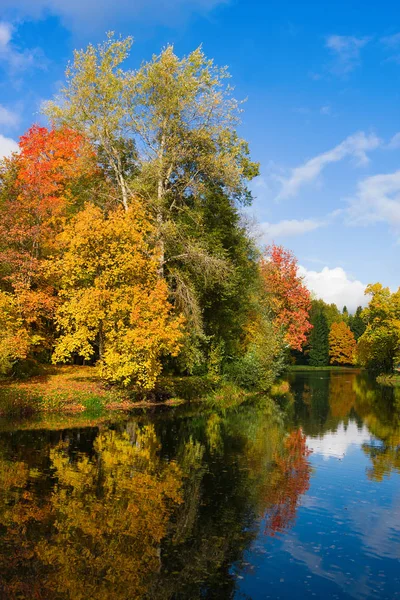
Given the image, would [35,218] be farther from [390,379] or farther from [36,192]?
[390,379]

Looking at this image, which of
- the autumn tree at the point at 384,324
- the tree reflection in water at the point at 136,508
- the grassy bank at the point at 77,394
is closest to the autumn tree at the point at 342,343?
the autumn tree at the point at 384,324

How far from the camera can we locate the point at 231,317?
123ft

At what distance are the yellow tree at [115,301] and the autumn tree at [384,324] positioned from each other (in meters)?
41.8

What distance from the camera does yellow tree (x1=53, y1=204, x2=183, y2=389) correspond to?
87.0 feet

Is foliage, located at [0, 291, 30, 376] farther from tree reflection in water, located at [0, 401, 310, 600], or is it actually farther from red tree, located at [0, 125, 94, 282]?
tree reflection in water, located at [0, 401, 310, 600]

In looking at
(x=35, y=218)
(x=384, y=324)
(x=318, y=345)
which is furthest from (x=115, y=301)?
(x=318, y=345)

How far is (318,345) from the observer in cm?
10200

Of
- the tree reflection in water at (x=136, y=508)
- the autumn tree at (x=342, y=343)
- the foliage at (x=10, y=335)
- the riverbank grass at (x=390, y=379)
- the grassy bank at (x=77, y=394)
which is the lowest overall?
the tree reflection in water at (x=136, y=508)

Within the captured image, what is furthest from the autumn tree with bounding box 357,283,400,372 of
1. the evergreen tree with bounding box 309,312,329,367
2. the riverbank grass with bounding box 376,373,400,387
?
the evergreen tree with bounding box 309,312,329,367

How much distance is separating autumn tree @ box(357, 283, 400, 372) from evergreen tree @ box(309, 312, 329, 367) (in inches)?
1314

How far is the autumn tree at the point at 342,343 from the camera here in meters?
105

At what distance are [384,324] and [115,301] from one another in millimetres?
46350

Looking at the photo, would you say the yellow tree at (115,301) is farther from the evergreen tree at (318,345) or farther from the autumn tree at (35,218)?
the evergreen tree at (318,345)

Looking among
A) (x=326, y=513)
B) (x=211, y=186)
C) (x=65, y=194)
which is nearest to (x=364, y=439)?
(x=326, y=513)
